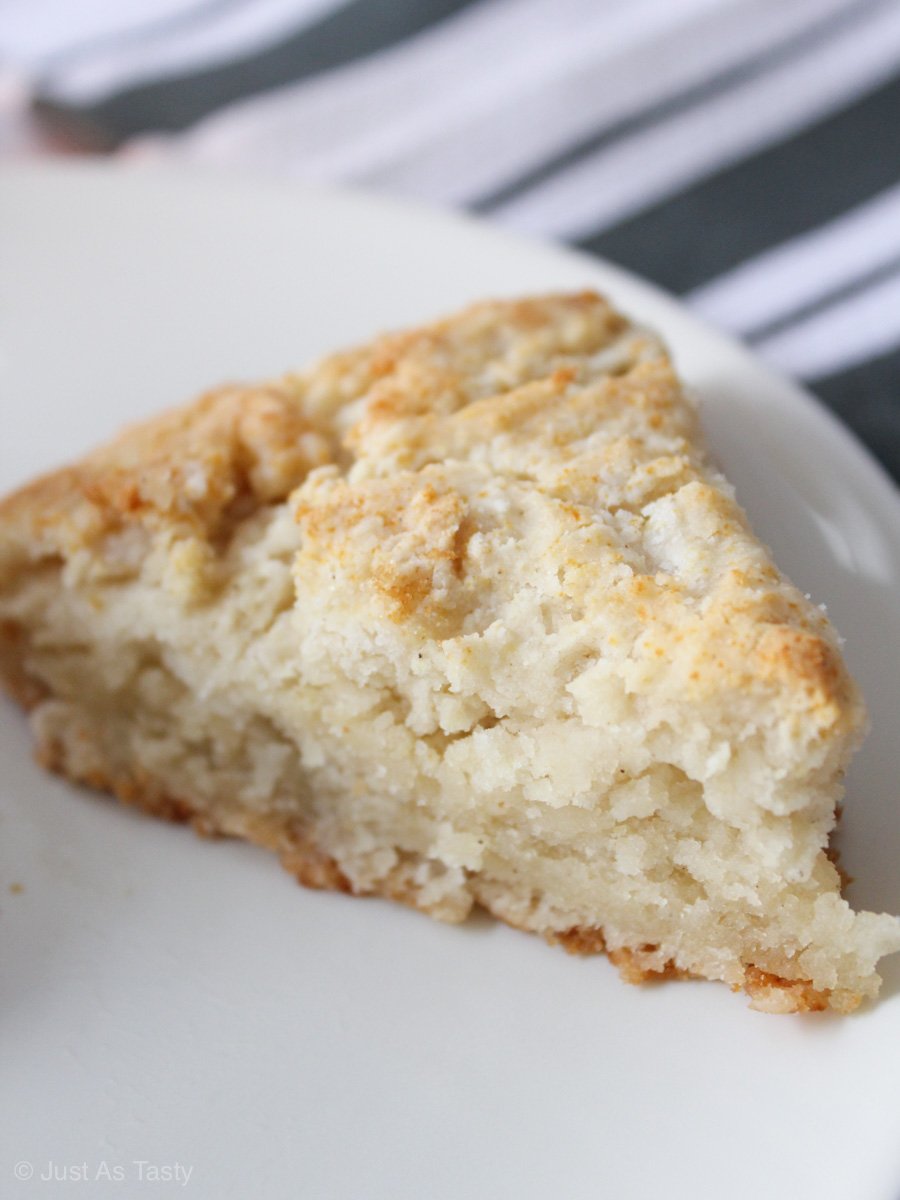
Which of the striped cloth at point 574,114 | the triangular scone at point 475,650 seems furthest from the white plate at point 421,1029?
the striped cloth at point 574,114

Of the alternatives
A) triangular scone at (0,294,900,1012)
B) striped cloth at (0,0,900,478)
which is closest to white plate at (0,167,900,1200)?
triangular scone at (0,294,900,1012)

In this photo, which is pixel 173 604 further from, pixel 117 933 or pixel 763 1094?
pixel 763 1094

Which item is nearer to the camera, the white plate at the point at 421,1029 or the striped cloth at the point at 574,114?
the white plate at the point at 421,1029

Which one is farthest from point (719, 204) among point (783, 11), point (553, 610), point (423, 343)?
point (553, 610)

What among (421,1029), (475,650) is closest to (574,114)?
(475,650)

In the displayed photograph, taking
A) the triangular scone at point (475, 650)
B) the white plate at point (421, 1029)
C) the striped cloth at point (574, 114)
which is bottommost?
the white plate at point (421, 1029)

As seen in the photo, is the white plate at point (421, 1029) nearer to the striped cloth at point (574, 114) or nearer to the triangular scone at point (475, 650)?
the triangular scone at point (475, 650)

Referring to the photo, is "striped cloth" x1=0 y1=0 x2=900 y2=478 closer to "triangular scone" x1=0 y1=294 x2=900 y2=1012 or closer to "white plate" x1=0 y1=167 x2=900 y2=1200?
"white plate" x1=0 y1=167 x2=900 y2=1200
